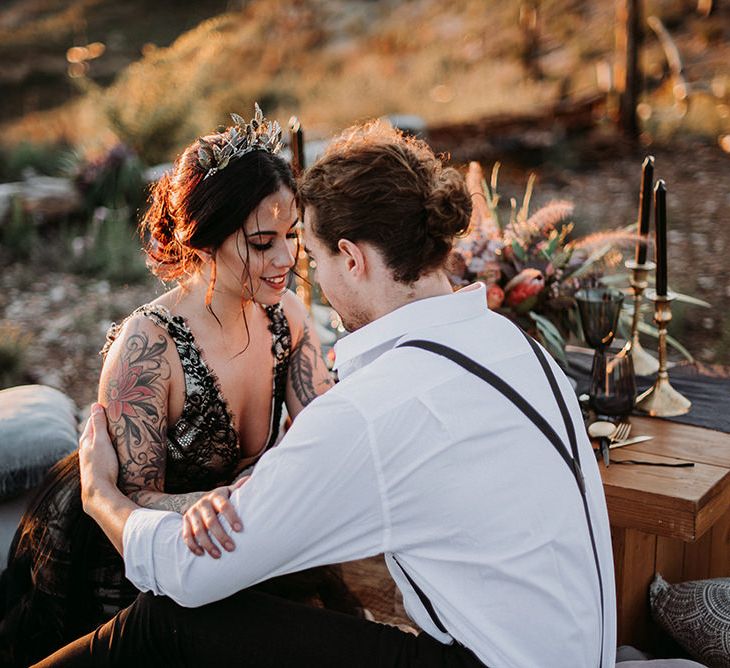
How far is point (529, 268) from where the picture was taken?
113 inches

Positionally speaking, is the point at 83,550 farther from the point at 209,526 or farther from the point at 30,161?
the point at 30,161

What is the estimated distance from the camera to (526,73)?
11797 millimetres

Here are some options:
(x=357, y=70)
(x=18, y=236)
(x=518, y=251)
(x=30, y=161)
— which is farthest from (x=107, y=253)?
(x=357, y=70)

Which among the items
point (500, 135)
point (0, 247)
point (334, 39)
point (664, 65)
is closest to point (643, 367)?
point (0, 247)

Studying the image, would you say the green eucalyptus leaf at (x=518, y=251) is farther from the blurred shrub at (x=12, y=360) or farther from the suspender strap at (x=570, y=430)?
the blurred shrub at (x=12, y=360)

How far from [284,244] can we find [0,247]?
17.0ft

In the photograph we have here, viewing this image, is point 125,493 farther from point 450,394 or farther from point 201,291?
point 450,394

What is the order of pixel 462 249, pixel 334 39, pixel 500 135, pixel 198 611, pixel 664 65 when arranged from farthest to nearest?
pixel 334 39 → pixel 664 65 → pixel 500 135 → pixel 462 249 → pixel 198 611

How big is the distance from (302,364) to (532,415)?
127 cm

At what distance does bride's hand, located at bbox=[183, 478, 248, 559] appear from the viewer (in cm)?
163

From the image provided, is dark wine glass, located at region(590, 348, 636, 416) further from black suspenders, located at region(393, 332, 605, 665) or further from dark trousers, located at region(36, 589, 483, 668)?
dark trousers, located at region(36, 589, 483, 668)

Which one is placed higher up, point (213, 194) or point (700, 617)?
point (213, 194)

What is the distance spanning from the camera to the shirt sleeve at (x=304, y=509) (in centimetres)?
154

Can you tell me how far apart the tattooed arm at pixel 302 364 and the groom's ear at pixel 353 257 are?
3.39 ft
